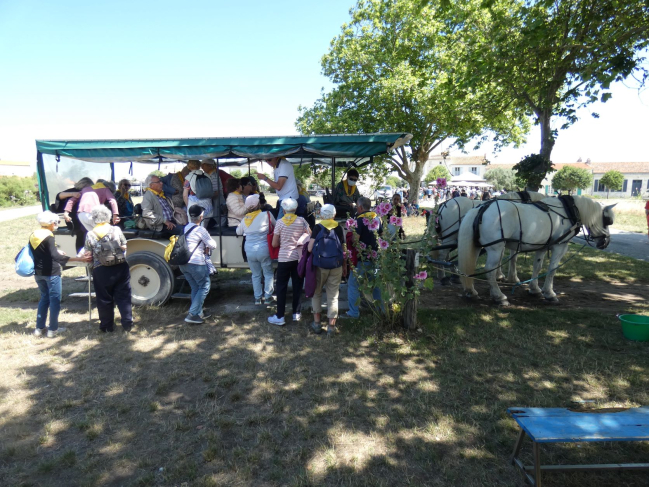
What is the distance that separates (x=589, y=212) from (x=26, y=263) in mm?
8301

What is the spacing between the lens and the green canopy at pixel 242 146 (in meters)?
5.59

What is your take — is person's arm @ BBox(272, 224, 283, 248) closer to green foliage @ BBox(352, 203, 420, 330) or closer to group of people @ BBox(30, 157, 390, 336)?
group of people @ BBox(30, 157, 390, 336)

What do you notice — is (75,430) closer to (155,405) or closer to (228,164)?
(155,405)

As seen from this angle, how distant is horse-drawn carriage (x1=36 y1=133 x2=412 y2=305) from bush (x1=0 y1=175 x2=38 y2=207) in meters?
30.3

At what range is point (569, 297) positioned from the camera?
6.82 m

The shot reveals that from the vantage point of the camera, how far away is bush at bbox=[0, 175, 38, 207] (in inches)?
1165

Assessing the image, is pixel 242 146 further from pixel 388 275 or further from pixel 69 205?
pixel 69 205

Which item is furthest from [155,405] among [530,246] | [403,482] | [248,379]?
[530,246]

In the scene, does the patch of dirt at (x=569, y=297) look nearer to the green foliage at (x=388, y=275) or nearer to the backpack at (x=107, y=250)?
the green foliage at (x=388, y=275)

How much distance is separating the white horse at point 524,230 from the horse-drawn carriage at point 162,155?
1888 mm

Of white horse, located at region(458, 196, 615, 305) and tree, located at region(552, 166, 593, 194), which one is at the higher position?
tree, located at region(552, 166, 593, 194)

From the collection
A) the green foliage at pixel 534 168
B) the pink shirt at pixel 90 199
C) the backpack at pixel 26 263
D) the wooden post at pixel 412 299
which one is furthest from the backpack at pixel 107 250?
the green foliage at pixel 534 168

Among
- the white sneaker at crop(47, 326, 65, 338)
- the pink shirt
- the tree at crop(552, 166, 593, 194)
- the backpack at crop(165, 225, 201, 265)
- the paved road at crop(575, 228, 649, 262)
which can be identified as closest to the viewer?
the white sneaker at crop(47, 326, 65, 338)

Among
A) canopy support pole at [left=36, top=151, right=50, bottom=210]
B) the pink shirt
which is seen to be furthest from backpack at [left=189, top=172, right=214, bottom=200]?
canopy support pole at [left=36, top=151, right=50, bottom=210]
